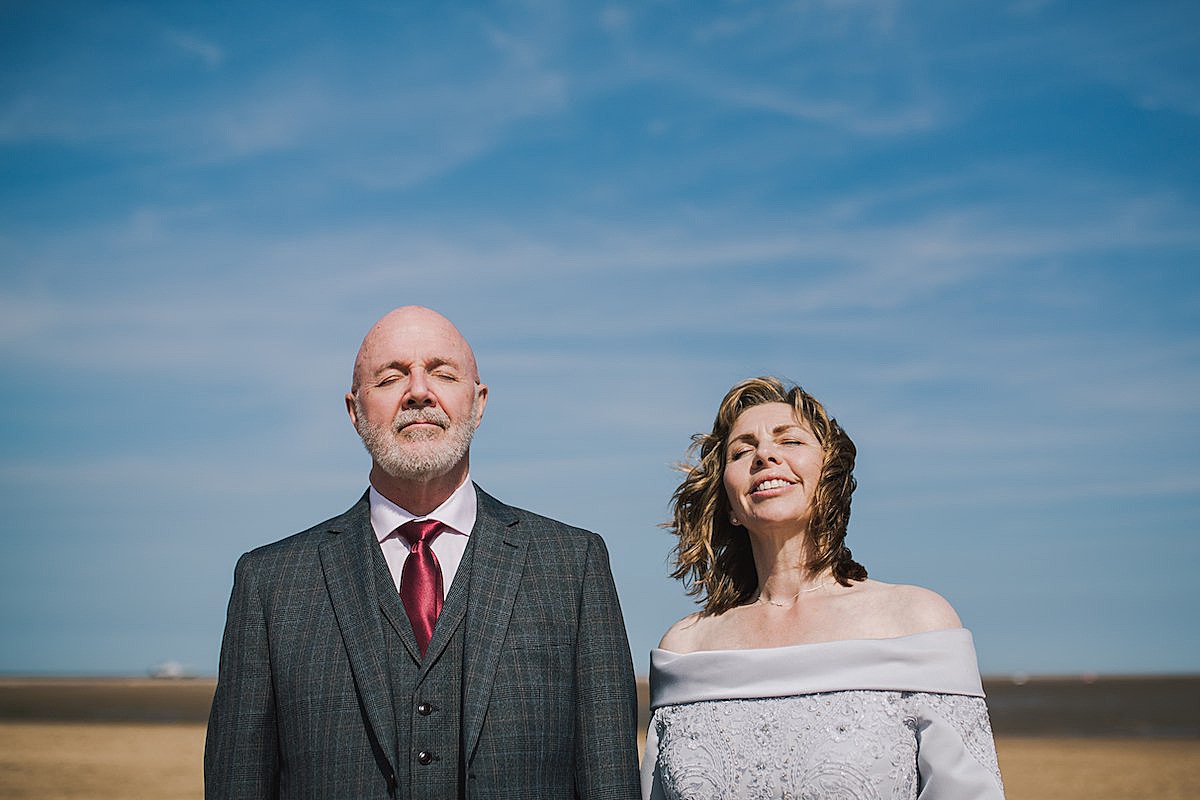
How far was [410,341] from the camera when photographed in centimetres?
414

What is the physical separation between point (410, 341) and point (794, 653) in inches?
62.7

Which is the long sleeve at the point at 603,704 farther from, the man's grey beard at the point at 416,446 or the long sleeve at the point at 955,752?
the long sleeve at the point at 955,752

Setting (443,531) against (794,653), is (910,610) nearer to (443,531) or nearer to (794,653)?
(794,653)

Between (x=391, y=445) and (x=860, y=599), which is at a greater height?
(x=391, y=445)

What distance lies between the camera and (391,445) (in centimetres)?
403

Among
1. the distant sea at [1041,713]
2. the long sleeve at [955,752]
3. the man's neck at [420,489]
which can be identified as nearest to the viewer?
the long sleeve at [955,752]

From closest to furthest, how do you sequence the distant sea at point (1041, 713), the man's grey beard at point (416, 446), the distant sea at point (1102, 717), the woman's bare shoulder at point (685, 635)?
the man's grey beard at point (416, 446)
the woman's bare shoulder at point (685, 635)
the distant sea at point (1102, 717)
the distant sea at point (1041, 713)

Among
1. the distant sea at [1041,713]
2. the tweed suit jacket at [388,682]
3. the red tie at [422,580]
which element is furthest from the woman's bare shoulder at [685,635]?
the distant sea at [1041,713]

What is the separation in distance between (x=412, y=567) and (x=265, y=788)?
0.78m

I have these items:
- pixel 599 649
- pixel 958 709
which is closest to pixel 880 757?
pixel 958 709

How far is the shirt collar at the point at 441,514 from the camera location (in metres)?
4.14

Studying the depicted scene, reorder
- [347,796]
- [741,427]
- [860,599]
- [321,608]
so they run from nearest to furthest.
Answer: [347,796] → [321,608] → [860,599] → [741,427]

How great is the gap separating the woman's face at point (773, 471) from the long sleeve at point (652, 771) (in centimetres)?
82

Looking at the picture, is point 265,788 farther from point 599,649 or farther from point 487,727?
point 599,649
